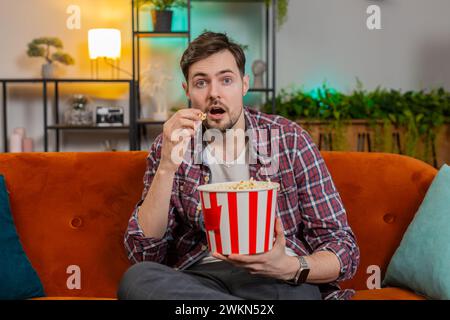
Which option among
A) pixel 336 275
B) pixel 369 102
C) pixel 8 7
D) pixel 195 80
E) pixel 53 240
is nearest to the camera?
pixel 336 275

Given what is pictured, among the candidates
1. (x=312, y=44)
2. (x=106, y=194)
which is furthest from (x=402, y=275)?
(x=312, y=44)

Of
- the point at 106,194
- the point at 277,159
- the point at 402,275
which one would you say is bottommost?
the point at 402,275

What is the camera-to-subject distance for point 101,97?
16.8 ft

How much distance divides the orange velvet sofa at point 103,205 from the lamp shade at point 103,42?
9.13 ft

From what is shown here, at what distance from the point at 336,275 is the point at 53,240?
93 centimetres

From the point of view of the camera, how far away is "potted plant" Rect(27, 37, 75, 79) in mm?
4770

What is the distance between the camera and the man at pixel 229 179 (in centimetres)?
153

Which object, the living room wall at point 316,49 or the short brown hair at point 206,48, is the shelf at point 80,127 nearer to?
the living room wall at point 316,49

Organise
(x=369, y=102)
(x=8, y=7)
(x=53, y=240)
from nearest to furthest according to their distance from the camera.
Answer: (x=53, y=240)
(x=369, y=102)
(x=8, y=7)

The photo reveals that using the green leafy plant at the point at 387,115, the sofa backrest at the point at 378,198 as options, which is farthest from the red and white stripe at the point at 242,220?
the green leafy plant at the point at 387,115

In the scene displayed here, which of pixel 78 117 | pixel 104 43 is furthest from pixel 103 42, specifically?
pixel 78 117

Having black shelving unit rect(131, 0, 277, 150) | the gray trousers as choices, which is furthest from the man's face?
black shelving unit rect(131, 0, 277, 150)

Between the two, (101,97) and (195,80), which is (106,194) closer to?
(195,80)

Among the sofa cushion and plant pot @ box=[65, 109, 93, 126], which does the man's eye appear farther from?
plant pot @ box=[65, 109, 93, 126]
